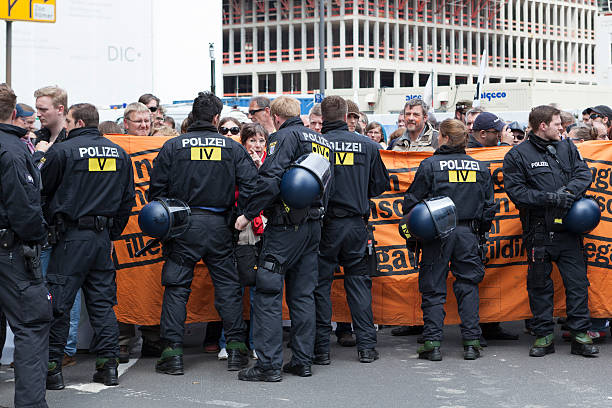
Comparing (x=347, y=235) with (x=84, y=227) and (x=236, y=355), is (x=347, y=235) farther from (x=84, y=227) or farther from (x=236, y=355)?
(x=84, y=227)

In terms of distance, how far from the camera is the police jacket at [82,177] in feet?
22.4

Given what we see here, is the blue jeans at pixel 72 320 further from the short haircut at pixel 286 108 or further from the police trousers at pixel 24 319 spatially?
the short haircut at pixel 286 108

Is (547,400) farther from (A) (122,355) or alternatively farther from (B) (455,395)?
(A) (122,355)

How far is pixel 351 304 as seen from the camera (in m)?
7.86

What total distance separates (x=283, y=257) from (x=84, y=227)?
1.43 meters

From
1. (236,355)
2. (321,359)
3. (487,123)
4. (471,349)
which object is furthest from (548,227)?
(236,355)

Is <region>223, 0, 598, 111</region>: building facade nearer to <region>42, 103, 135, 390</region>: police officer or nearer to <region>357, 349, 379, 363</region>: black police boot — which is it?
<region>357, 349, 379, 363</region>: black police boot

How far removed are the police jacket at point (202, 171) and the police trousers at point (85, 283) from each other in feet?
2.13

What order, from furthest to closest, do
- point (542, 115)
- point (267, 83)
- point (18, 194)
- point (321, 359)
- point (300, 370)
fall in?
point (267, 83), point (542, 115), point (321, 359), point (300, 370), point (18, 194)

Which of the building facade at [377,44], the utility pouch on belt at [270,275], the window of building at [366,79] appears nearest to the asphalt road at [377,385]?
the utility pouch on belt at [270,275]

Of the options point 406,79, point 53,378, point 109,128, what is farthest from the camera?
point 406,79

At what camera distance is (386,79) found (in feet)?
248

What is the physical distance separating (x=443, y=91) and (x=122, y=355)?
50.3 meters

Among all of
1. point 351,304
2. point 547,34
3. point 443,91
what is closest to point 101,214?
point 351,304
